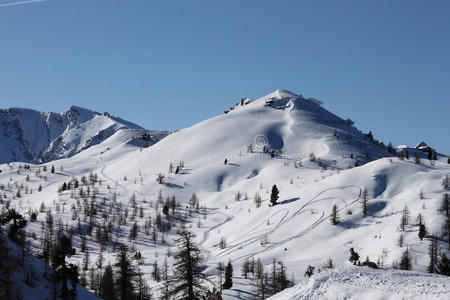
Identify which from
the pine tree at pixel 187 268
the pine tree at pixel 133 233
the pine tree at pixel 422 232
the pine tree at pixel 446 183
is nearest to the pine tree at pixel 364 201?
the pine tree at pixel 446 183

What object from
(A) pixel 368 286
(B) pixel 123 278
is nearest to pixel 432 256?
(B) pixel 123 278

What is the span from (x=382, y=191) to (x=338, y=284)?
501 ft

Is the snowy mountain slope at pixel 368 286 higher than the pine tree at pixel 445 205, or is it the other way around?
the pine tree at pixel 445 205

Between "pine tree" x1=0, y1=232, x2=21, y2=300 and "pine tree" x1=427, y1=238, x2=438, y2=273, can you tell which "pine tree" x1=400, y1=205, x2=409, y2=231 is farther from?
"pine tree" x1=0, y1=232, x2=21, y2=300

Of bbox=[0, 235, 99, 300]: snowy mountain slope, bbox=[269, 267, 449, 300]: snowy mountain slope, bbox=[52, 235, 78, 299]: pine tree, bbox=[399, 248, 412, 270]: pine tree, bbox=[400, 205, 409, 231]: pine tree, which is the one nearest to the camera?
bbox=[269, 267, 449, 300]: snowy mountain slope

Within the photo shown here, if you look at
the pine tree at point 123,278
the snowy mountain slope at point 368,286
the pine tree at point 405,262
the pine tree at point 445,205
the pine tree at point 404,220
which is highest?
the pine tree at point 445,205

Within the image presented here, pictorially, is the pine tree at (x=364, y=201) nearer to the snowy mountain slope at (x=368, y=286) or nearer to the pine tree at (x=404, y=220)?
the pine tree at (x=404, y=220)

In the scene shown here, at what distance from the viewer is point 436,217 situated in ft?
442

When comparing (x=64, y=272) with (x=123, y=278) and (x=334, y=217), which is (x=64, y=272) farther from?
(x=334, y=217)

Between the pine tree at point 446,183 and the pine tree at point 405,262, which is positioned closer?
the pine tree at point 405,262

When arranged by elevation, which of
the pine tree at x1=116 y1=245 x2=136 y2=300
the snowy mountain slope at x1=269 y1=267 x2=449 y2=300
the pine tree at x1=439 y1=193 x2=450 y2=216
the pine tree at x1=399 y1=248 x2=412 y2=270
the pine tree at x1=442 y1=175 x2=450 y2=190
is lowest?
the pine tree at x1=399 y1=248 x2=412 y2=270

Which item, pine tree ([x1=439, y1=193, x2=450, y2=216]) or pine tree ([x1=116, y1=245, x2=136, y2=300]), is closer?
pine tree ([x1=116, y1=245, x2=136, y2=300])

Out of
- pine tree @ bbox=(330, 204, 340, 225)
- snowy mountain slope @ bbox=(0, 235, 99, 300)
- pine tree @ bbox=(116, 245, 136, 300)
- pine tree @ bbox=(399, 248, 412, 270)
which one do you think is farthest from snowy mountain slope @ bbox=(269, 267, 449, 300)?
pine tree @ bbox=(330, 204, 340, 225)

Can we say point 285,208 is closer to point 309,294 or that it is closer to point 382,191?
point 382,191
